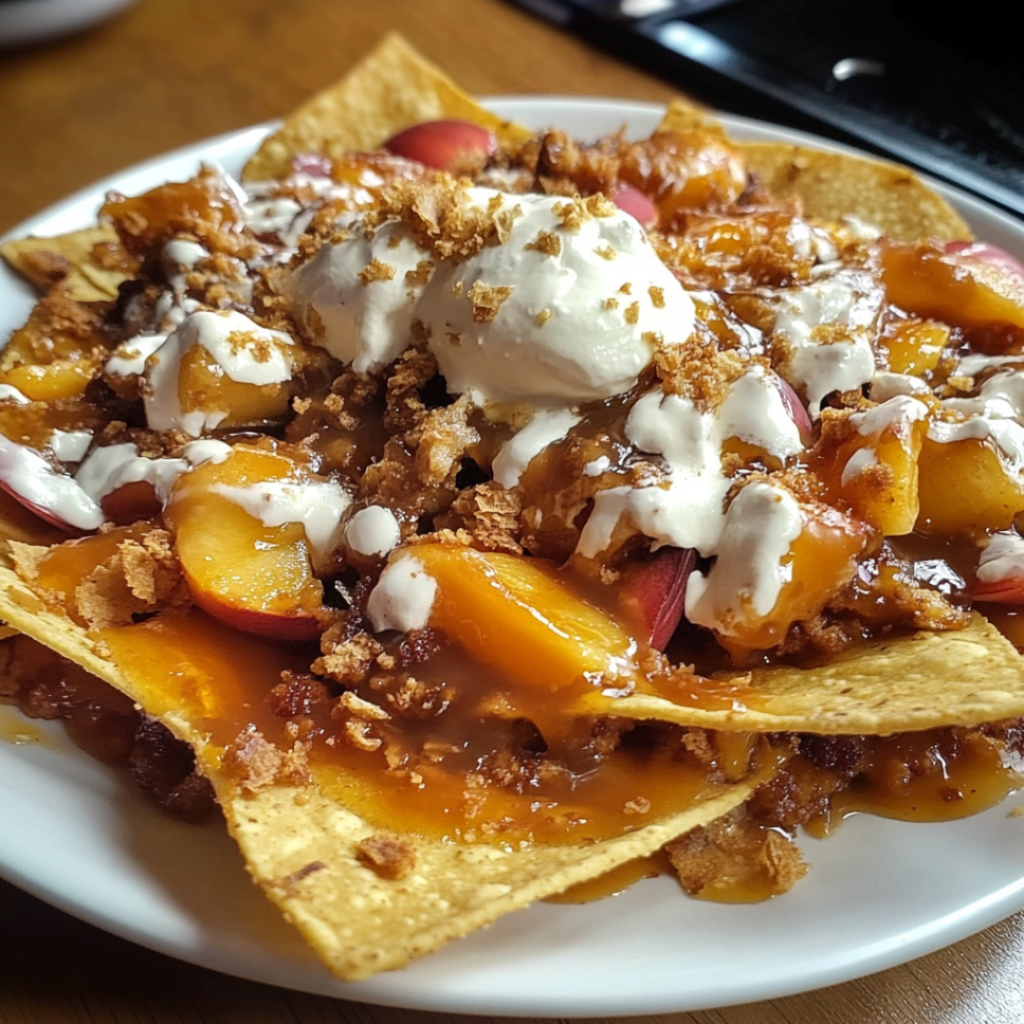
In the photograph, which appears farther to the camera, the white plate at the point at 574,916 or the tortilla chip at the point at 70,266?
the tortilla chip at the point at 70,266

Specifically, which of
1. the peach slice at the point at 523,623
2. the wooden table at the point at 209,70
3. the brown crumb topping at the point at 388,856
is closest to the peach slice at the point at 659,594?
the peach slice at the point at 523,623

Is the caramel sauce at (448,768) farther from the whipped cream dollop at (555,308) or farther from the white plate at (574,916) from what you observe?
the whipped cream dollop at (555,308)

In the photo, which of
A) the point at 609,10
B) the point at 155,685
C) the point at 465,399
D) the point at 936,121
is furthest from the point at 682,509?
the point at 609,10

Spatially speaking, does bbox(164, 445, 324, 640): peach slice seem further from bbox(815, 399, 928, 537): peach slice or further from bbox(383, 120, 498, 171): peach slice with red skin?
bbox(383, 120, 498, 171): peach slice with red skin

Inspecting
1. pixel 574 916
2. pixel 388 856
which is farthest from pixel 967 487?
pixel 388 856

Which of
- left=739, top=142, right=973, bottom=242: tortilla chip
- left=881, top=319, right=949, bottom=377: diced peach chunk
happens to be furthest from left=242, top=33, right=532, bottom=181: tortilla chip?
left=881, top=319, right=949, bottom=377: diced peach chunk

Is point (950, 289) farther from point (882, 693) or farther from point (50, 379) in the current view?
point (50, 379)
